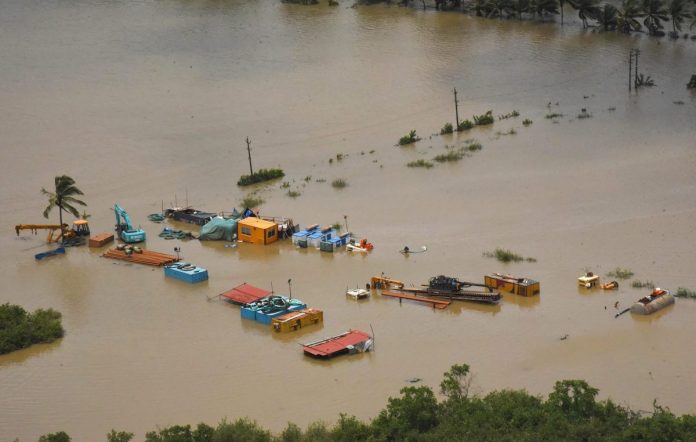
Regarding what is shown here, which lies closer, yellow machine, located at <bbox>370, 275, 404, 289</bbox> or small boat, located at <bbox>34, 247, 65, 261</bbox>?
yellow machine, located at <bbox>370, 275, 404, 289</bbox>

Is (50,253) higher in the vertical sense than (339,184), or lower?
lower

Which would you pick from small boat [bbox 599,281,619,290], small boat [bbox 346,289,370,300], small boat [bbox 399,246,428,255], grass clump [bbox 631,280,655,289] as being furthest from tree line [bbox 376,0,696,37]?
small boat [bbox 346,289,370,300]

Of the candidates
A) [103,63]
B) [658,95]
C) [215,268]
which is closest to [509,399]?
[215,268]

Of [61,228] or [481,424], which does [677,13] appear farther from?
[481,424]

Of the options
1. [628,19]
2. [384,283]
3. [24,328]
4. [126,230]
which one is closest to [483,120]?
[126,230]

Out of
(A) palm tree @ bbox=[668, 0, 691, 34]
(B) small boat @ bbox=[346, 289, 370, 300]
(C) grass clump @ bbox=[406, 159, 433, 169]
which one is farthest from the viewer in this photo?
(A) palm tree @ bbox=[668, 0, 691, 34]

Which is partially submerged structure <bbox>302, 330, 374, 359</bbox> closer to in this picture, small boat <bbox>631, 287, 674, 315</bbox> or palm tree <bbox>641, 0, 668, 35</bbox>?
small boat <bbox>631, 287, 674, 315</bbox>

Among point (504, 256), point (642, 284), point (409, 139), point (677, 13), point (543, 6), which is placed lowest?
point (642, 284)
